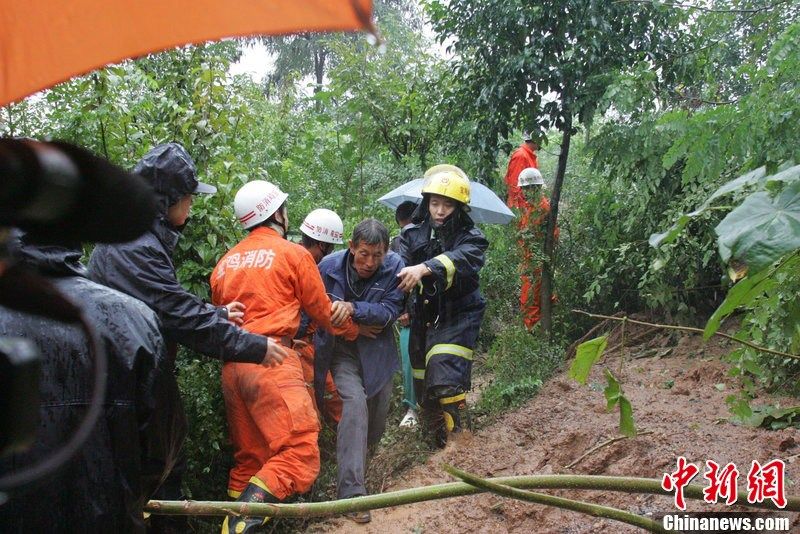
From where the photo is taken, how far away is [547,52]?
6.63m

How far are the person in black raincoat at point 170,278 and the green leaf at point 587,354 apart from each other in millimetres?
1898

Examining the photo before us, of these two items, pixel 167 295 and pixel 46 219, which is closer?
pixel 46 219

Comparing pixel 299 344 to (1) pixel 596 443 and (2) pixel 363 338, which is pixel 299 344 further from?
(1) pixel 596 443

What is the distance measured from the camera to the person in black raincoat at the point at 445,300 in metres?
5.34

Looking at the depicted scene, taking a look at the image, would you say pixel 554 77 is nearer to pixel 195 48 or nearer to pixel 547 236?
pixel 547 236

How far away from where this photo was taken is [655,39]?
6.57 meters

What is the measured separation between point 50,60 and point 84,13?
11cm

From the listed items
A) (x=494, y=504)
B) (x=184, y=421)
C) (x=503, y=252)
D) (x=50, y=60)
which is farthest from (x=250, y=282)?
(x=503, y=252)

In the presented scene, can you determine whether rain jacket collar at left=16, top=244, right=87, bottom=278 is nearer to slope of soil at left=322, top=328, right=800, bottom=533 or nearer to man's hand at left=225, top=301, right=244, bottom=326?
man's hand at left=225, top=301, right=244, bottom=326

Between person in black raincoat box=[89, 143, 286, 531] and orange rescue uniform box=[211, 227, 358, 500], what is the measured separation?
30cm

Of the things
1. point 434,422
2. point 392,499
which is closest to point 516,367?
point 434,422

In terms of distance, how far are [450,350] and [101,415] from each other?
345cm

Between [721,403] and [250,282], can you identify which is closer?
[250,282]

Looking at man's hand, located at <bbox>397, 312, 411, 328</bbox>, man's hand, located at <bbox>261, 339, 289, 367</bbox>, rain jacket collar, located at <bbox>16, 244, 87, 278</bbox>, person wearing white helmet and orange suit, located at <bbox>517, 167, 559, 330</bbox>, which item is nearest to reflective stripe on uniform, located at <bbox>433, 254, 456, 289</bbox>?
man's hand, located at <bbox>397, 312, 411, 328</bbox>
